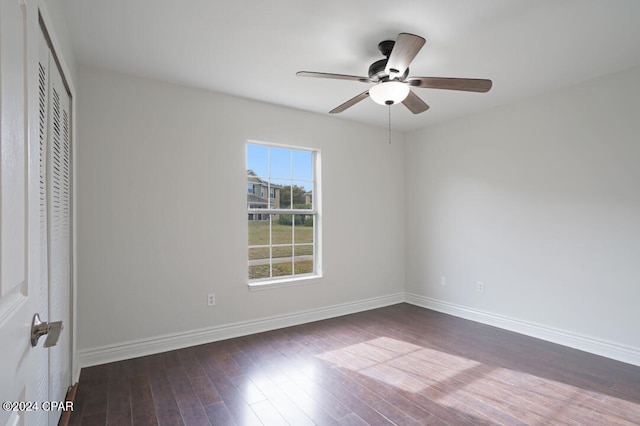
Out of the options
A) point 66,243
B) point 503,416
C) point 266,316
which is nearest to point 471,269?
point 503,416

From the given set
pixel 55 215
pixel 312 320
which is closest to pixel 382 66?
pixel 55 215

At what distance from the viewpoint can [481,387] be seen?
246cm

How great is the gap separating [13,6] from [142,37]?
6.36 feet

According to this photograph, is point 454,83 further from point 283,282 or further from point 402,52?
point 283,282

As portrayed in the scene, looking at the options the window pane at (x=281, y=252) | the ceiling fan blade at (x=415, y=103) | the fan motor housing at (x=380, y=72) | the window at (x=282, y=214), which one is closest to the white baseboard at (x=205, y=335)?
the window at (x=282, y=214)

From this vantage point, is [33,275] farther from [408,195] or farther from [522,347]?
[408,195]

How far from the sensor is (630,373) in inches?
106

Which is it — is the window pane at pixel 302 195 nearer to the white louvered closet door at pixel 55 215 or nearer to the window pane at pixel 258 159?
the window pane at pixel 258 159

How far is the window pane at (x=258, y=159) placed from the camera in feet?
12.4

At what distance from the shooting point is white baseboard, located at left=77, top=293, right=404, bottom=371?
9.33 feet

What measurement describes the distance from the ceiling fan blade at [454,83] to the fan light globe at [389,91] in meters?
0.12

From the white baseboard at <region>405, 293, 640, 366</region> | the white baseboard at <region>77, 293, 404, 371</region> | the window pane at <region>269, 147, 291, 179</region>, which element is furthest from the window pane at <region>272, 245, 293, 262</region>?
the white baseboard at <region>405, 293, 640, 366</region>

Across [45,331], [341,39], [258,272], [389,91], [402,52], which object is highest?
[341,39]

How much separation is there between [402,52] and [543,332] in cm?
318
